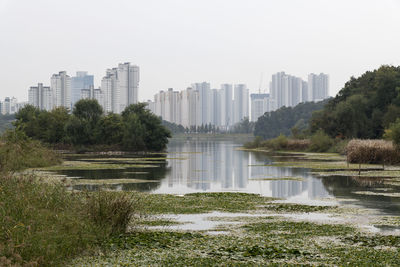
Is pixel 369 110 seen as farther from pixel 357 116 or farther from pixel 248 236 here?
pixel 248 236

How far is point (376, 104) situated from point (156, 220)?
68.1m

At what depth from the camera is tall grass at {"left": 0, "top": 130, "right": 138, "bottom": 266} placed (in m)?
10.5

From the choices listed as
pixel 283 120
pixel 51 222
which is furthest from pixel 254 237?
pixel 283 120

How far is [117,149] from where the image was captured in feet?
267

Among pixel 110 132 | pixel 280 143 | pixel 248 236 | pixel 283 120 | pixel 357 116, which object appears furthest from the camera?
pixel 283 120

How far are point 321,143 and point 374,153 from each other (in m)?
30.0

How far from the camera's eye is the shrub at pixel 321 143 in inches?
2950

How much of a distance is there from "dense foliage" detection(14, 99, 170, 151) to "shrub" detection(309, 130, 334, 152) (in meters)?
22.4

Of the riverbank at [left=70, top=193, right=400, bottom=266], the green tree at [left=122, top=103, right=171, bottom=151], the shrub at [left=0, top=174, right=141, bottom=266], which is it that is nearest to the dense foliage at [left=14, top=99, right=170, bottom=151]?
the green tree at [left=122, top=103, right=171, bottom=151]

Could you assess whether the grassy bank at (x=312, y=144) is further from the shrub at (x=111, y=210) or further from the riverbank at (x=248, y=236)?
the shrub at (x=111, y=210)

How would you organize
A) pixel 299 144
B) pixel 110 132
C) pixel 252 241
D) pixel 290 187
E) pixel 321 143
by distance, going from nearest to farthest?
pixel 252 241 → pixel 290 187 → pixel 321 143 → pixel 299 144 → pixel 110 132

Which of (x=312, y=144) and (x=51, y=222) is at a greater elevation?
(x=312, y=144)

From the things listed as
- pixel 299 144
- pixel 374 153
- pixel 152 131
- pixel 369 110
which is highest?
pixel 369 110

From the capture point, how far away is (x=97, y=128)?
81.4 metres
